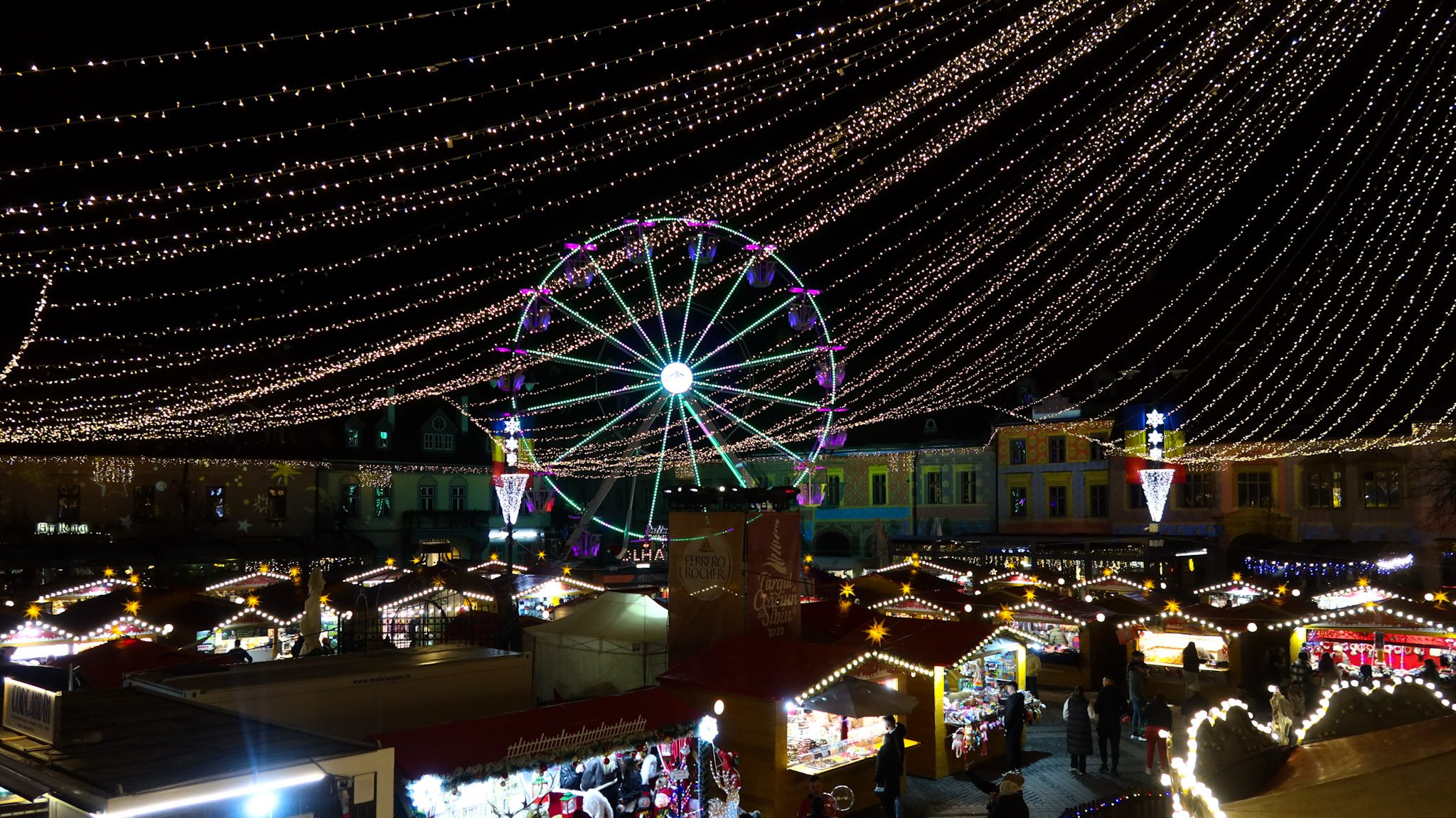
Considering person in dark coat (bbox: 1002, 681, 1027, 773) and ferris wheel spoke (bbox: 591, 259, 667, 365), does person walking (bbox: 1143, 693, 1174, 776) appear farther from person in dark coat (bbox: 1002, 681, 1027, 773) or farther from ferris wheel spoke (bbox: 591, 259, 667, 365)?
ferris wheel spoke (bbox: 591, 259, 667, 365)

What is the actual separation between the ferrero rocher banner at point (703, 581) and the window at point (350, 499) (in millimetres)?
31366

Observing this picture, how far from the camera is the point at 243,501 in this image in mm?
39906

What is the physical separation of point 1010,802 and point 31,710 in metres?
7.36

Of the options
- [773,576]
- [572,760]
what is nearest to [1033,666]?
[773,576]

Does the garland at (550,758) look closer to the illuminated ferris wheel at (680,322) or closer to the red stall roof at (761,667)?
the red stall roof at (761,667)

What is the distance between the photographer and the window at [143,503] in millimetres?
37125

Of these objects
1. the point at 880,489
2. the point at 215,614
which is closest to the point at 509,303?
the point at 215,614

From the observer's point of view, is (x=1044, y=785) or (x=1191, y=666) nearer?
(x=1044, y=785)

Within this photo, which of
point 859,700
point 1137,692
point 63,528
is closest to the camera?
point 859,700

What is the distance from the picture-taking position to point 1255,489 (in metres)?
33.2

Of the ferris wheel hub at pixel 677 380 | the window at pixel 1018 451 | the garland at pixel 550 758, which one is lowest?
the garland at pixel 550 758

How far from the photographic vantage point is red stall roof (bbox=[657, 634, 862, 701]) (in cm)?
1133

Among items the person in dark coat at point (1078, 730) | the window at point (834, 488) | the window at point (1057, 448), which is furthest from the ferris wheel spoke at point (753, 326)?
the window at point (834, 488)

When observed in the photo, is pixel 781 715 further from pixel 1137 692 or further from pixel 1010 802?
pixel 1137 692
